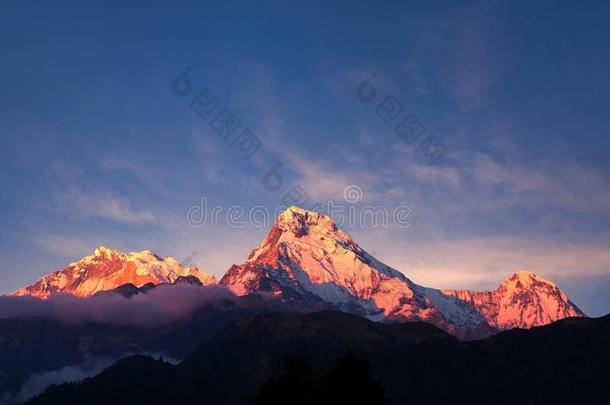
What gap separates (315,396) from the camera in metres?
119

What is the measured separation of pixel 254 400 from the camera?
424 ft

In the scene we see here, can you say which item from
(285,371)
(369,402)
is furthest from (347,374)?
(285,371)

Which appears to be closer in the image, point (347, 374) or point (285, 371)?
point (347, 374)

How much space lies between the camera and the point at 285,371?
427 ft

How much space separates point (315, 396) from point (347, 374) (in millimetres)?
5768

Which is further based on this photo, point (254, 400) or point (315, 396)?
point (254, 400)

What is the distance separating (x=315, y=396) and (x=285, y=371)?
39.9 ft

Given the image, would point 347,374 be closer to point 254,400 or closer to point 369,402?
point 369,402

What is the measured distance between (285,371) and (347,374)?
15.9 meters

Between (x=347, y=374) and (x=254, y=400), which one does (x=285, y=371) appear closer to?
(x=254, y=400)

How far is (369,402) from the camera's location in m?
113

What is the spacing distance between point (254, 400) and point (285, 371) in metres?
6.21

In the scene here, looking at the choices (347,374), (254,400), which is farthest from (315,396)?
(254,400)

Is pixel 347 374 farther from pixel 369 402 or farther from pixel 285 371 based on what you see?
pixel 285 371
